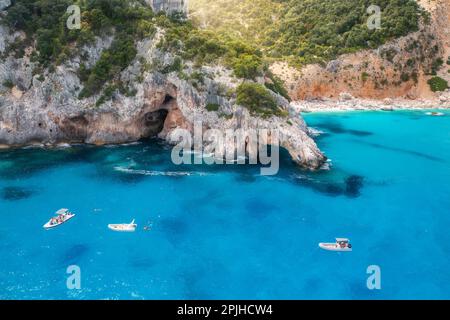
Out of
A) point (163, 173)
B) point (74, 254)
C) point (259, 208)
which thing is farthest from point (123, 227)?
point (163, 173)

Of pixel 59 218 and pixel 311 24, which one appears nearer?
pixel 59 218

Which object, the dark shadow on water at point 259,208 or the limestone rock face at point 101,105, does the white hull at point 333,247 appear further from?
the limestone rock face at point 101,105

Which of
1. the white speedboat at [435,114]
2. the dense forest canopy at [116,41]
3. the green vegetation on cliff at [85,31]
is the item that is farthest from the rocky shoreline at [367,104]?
the green vegetation on cliff at [85,31]

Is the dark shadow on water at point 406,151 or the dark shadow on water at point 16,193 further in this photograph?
the dark shadow on water at point 406,151

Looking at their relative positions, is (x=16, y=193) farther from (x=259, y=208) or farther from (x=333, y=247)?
(x=333, y=247)
